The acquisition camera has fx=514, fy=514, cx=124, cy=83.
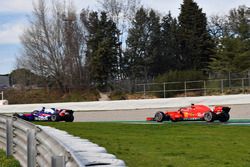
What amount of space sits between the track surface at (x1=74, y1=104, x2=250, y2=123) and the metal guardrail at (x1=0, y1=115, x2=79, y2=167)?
1827cm

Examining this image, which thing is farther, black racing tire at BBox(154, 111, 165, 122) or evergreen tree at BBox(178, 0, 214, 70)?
evergreen tree at BBox(178, 0, 214, 70)

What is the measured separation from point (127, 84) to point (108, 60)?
17583mm

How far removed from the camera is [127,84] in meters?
51.2

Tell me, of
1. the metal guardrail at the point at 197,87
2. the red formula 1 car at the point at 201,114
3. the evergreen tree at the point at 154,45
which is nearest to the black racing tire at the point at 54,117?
the red formula 1 car at the point at 201,114

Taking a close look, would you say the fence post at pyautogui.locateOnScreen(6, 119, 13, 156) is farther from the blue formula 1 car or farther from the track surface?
the track surface

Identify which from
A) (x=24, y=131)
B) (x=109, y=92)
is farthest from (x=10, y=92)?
(x=24, y=131)

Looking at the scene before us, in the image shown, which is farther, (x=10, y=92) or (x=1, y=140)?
(x=10, y=92)

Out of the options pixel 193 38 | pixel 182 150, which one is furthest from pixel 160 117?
pixel 193 38

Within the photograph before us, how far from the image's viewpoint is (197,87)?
44031mm

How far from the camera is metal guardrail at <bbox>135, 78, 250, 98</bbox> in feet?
132

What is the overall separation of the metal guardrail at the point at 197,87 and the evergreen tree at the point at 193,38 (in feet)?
83.2

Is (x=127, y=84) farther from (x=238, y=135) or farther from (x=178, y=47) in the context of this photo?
(x=238, y=135)

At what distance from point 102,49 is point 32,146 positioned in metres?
60.8

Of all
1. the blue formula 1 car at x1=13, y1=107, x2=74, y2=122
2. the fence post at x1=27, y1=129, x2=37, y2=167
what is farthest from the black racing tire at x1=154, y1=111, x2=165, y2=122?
the fence post at x1=27, y1=129, x2=37, y2=167
